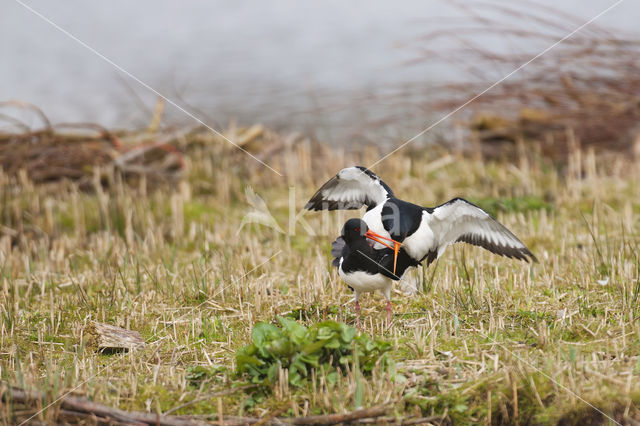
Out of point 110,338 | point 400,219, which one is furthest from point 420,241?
point 110,338

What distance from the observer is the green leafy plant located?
3.20 m

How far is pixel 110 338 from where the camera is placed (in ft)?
12.9

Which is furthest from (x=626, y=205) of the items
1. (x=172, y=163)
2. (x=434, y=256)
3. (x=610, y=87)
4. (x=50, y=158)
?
(x=50, y=158)

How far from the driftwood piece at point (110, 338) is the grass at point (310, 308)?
0.07 meters

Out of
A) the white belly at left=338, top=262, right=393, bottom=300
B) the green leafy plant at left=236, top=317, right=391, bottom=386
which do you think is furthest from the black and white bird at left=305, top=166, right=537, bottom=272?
the green leafy plant at left=236, top=317, right=391, bottom=386

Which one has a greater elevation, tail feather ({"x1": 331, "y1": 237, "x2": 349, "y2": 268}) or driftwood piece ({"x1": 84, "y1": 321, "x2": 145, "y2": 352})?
tail feather ({"x1": 331, "y1": 237, "x2": 349, "y2": 268})

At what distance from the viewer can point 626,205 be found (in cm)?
719

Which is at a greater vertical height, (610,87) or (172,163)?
(610,87)

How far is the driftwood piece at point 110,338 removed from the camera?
390 centimetres

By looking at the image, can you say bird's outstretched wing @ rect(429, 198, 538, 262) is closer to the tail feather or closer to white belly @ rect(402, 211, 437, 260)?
white belly @ rect(402, 211, 437, 260)

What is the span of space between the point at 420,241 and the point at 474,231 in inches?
18.3

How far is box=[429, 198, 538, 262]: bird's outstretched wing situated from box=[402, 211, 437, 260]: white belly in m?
0.07

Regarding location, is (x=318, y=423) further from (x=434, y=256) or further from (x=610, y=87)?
(x=610, y=87)

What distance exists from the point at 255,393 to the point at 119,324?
4.74 ft
